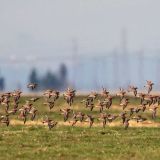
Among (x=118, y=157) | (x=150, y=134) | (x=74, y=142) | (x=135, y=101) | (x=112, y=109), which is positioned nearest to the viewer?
(x=118, y=157)

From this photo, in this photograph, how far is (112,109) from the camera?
81.0m

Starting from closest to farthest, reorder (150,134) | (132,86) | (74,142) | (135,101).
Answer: (74,142) → (150,134) → (132,86) → (135,101)

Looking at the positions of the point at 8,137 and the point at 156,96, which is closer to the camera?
the point at 8,137

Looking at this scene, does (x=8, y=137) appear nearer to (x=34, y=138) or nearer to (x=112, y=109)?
(x=34, y=138)

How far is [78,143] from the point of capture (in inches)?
1735

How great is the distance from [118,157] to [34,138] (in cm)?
954

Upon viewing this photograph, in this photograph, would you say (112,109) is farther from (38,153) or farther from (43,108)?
(38,153)

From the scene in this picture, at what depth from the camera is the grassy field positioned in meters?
39.4

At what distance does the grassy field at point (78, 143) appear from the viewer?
129ft

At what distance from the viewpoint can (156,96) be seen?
56.3 metres

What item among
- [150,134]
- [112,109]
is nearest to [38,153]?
[150,134]

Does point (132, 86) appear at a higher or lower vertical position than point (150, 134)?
higher

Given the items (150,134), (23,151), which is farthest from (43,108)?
(23,151)

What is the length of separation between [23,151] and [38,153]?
1.34m
